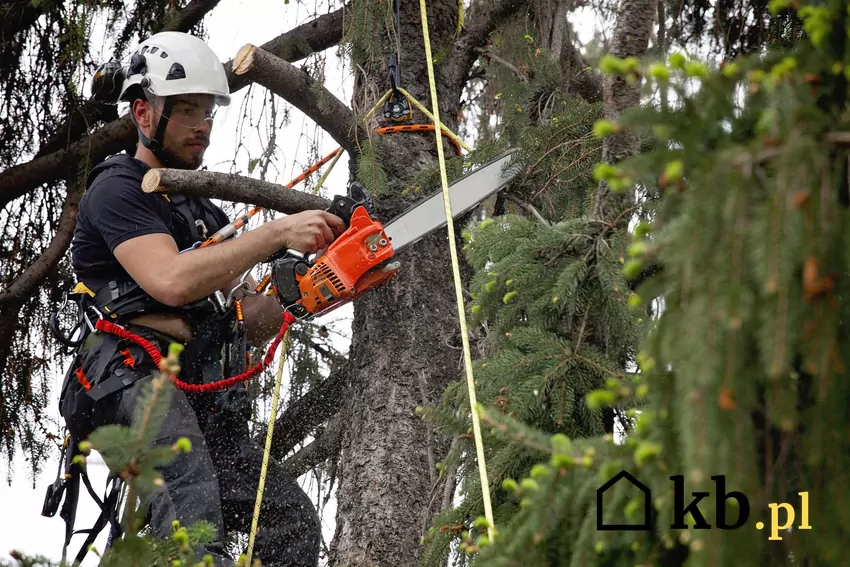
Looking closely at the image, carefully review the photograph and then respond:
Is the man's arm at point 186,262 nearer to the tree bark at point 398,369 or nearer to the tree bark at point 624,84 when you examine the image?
the tree bark at point 398,369

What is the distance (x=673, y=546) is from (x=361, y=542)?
2169 millimetres

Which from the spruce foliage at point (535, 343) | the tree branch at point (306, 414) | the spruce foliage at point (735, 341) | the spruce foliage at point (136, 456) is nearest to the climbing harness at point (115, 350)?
the tree branch at point (306, 414)

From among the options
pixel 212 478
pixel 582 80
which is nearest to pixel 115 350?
pixel 212 478

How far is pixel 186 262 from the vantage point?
3.15 m

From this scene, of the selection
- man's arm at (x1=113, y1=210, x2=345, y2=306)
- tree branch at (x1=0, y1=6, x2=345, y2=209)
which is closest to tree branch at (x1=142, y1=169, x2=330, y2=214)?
man's arm at (x1=113, y1=210, x2=345, y2=306)

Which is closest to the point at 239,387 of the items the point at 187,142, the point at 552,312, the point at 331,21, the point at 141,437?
the point at 187,142

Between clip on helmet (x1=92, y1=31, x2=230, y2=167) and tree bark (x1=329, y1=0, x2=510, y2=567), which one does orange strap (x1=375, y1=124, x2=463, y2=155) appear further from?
clip on helmet (x1=92, y1=31, x2=230, y2=167)

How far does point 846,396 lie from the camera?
1.27 metres

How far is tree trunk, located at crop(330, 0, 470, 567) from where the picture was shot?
135 inches

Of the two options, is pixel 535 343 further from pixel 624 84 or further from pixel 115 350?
pixel 115 350

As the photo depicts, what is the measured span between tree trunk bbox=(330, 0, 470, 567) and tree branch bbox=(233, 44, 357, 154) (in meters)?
0.15

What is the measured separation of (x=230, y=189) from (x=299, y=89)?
54 centimetres

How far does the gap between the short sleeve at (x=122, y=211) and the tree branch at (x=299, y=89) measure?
668 millimetres

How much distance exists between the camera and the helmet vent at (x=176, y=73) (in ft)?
11.9
